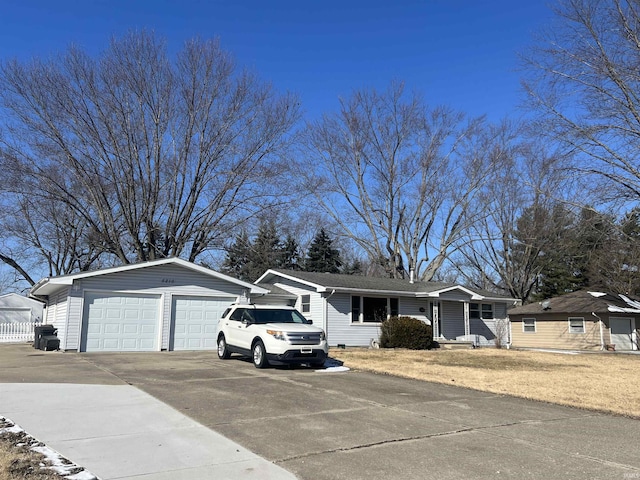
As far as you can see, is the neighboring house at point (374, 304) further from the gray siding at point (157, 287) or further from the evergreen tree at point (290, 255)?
the evergreen tree at point (290, 255)

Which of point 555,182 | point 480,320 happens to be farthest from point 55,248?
point 555,182

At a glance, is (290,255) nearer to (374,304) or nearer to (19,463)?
(374,304)

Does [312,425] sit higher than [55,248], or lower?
lower

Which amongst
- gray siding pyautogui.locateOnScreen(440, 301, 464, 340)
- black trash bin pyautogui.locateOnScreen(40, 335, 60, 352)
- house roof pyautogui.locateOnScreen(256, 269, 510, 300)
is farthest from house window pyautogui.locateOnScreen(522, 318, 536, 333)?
black trash bin pyautogui.locateOnScreen(40, 335, 60, 352)

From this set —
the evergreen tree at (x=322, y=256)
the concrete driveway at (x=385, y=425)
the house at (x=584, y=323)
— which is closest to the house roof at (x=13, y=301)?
the evergreen tree at (x=322, y=256)

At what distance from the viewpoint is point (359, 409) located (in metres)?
7.98

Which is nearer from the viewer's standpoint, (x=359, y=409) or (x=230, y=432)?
(x=230, y=432)

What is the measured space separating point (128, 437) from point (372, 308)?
19.1 metres

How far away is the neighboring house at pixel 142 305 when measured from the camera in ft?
58.1

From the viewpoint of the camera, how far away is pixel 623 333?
102 feet

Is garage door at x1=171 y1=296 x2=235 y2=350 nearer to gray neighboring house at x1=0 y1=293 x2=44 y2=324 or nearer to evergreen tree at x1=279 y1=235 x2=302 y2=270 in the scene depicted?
evergreen tree at x1=279 y1=235 x2=302 y2=270

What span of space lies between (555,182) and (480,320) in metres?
10.2

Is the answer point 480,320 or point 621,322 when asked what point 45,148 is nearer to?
point 480,320

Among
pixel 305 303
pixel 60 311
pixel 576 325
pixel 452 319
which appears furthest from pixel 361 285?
pixel 576 325
